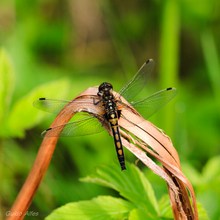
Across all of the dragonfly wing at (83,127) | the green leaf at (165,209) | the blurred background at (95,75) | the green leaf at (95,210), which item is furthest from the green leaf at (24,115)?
the green leaf at (165,209)

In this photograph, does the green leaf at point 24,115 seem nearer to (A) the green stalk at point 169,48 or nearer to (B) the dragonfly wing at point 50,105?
(B) the dragonfly wing at point 50,105

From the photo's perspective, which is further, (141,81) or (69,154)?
(69,154)

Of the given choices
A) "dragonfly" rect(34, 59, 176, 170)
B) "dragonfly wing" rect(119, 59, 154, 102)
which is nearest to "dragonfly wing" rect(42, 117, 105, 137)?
"dragonfly" rect(34, 59, 176, 170)

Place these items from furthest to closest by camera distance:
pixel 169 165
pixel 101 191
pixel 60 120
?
pixel 101 191 → pixel 60 120 → pixel 169 165

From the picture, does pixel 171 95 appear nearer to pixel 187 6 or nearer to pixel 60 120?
pixel 60 120

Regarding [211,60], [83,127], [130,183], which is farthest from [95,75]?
[130,183]


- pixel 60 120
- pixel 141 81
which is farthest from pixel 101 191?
pixel 60 120

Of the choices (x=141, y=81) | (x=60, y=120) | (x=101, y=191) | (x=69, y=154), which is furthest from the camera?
(x=69, y=154)
